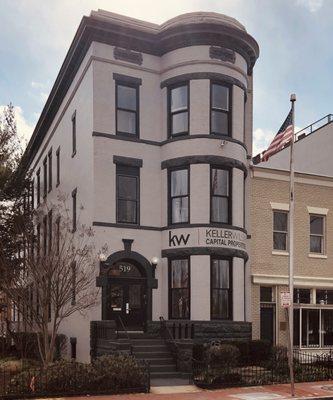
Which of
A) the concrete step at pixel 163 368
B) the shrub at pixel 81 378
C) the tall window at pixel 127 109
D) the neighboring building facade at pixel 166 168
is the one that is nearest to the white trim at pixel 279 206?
the neighboring building facade at pixel 166 168

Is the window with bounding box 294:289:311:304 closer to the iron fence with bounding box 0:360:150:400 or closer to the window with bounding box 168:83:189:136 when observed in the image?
the window with bounding box 168:83:189:136

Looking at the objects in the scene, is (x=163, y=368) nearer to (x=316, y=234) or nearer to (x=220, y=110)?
(x=220, y=110)

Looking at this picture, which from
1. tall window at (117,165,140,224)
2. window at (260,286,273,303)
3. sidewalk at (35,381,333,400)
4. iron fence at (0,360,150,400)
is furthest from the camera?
window at (260,286,273,303)

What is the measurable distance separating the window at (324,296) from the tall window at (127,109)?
11201mm

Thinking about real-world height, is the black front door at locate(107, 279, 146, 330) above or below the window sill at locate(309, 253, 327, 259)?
below

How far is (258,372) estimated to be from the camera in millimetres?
20906

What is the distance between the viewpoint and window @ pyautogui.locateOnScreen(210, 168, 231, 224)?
80.1 ft

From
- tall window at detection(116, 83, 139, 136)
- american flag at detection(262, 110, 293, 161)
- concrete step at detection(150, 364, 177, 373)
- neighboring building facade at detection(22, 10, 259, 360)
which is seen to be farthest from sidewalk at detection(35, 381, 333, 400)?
tall window at detection(116, 83, 139, 136)

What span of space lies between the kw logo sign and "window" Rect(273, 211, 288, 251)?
17.1 feet

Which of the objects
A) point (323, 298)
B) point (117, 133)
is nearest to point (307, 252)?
point (323, 298)

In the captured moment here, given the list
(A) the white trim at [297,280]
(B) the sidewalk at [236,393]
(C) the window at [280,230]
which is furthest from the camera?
(C) the window at [280,230]

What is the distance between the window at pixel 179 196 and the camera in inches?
963

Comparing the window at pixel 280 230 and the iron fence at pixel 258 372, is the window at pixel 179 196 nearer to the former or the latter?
the window at pixel 280 230

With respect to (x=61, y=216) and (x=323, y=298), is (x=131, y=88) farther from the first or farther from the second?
(x=323, y=298)
